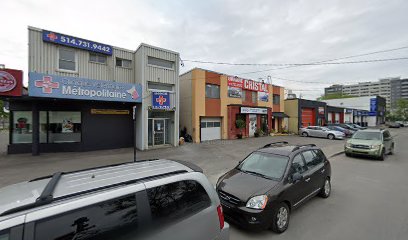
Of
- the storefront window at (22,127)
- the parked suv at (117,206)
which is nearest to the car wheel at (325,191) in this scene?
the parked suv at (117,206)

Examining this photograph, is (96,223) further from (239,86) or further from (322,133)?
(322,133)

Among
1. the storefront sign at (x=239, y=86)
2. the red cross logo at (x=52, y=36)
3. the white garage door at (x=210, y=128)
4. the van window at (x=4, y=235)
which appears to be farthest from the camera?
the storefront sign at (x=239, y=86)

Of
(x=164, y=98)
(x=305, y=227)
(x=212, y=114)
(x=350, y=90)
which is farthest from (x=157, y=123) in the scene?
(x=350, y=90)

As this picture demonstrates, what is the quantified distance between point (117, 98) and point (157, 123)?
12.2 ft

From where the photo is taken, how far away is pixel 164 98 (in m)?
14.8

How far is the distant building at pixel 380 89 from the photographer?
3307 inches

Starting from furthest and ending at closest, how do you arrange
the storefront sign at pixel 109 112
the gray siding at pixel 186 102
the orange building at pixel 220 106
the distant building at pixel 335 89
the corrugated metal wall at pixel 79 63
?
the distant building at pixel 335 89 < the gray siding at pixel 186 102 < the orange building at pixel 220 106 < the storefront sign at pixel 109 112 < the corrugated metal wall at pixel 79 63

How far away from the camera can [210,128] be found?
19781mm

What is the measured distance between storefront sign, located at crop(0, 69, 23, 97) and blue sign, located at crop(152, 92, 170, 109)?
23.8 feet

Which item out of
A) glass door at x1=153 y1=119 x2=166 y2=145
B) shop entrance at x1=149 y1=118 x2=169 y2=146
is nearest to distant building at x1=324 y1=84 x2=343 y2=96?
shop entrance at x1=149 y1=118 x2=169 y2=146

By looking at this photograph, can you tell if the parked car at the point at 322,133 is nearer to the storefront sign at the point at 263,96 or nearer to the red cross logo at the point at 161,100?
the storefront sign at the point at 263,96

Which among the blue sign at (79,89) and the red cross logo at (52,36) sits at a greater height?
the red cross logo at (52,36)

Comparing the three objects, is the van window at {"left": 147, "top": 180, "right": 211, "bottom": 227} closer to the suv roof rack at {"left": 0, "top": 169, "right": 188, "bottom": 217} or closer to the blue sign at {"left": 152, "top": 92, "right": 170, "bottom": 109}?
the suv roof rack at {"left": 0, "top": 169, "right": 188, "bottom": 217}

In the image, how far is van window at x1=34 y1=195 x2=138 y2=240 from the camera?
160 cm
